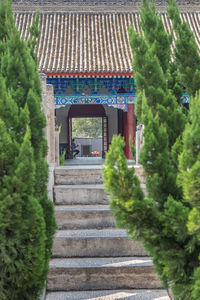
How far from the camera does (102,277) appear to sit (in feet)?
10.2

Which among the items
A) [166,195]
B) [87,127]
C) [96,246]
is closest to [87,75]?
[96,246]

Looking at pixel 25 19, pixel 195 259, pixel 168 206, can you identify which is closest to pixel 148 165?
pixel 168 206

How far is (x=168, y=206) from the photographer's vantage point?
1949mm

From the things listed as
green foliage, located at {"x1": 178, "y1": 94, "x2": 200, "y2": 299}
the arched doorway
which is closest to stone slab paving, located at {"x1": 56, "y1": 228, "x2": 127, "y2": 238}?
green foliage, located at {"x1": 178, "y1": 94, "x2": 200, "y2": 299}

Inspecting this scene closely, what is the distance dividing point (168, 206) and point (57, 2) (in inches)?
477

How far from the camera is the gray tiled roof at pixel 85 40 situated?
9305 mm

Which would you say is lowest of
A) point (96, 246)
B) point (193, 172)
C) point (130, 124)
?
point (96, 246)

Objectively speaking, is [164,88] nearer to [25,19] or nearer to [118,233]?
[118,233]

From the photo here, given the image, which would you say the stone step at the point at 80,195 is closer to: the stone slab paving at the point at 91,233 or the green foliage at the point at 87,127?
the stone slab paving at the point at 91,233

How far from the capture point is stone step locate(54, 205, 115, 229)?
12.4 feet

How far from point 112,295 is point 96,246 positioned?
0.56 metres

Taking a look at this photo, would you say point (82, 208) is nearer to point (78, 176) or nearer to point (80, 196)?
point (80, 196)

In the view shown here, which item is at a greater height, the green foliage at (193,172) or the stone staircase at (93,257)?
the green foliage at (193,172)

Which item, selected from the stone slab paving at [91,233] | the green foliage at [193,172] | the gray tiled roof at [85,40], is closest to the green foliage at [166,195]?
the green foliage at [193,172]
